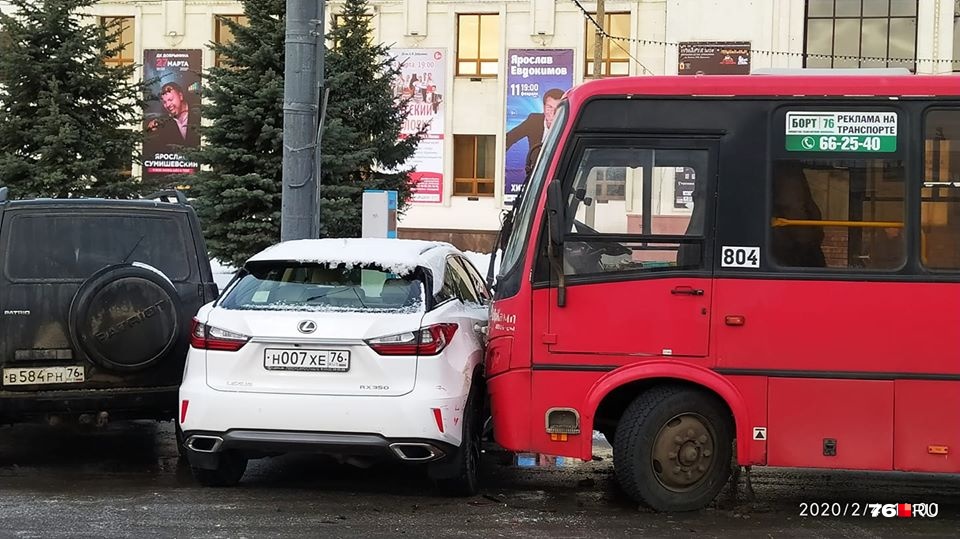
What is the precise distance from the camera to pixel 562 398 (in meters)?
6.72

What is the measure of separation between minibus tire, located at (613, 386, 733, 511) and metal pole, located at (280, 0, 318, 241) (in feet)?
15.0

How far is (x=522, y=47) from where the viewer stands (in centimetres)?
3809

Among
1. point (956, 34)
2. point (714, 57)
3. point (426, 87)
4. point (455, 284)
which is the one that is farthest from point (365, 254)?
point (956, 34)

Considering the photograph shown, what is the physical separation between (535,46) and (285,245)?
3158 cm

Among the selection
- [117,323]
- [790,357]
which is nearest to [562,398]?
[790,357]

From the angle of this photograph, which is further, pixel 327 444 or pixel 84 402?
pixel 84 402

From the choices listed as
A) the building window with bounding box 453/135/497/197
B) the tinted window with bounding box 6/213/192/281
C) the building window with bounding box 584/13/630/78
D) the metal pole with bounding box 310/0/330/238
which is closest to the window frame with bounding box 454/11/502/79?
the building window with bounding box 453/135/497/197

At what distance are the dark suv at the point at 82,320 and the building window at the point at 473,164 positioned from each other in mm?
31266

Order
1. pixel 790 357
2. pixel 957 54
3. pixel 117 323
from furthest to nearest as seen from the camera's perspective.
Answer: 1. pixel 957 54
2. pixel 117 323
3. pixel 790 357

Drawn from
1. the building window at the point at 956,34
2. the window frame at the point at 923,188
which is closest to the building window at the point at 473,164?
the building window at the point at 956,34

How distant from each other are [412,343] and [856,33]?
34.1 meters

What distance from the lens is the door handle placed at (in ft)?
21.6

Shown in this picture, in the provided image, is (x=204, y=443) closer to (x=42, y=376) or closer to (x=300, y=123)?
(x=42, y=376)

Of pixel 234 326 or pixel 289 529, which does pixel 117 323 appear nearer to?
pixel 234 326
